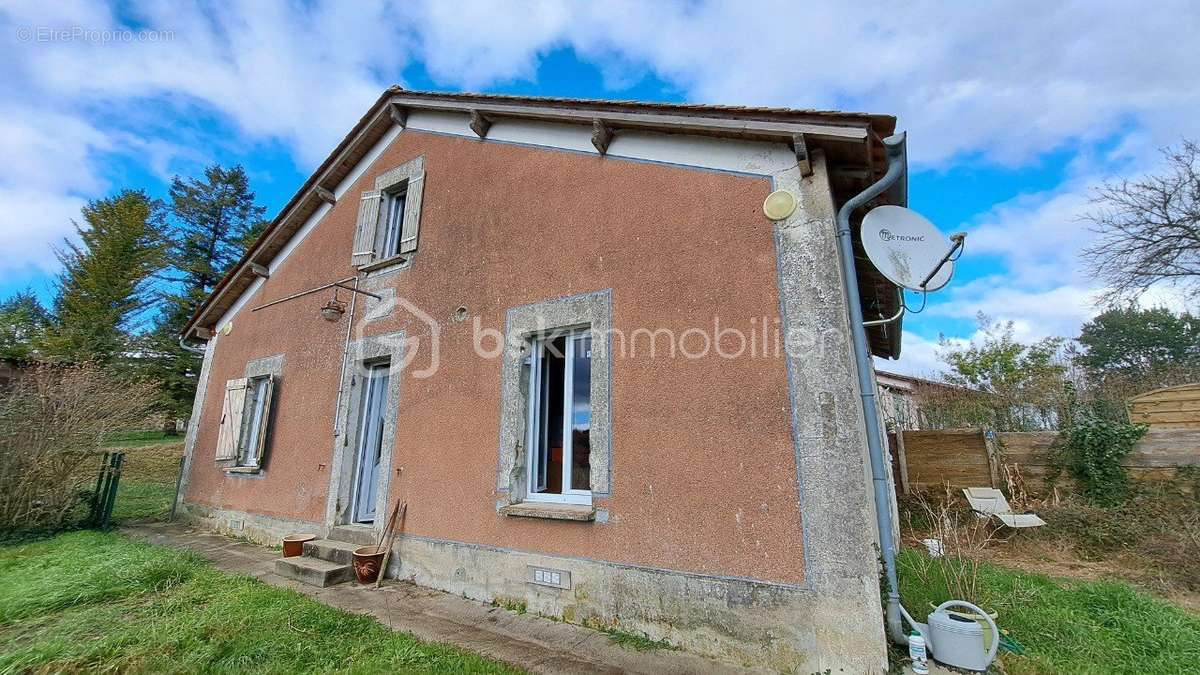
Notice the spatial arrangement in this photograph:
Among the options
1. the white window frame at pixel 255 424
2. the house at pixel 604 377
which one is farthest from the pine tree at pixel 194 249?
the house at pixel 604 377

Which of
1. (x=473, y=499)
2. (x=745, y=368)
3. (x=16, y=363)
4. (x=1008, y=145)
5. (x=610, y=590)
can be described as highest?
(x=1008, y=145)

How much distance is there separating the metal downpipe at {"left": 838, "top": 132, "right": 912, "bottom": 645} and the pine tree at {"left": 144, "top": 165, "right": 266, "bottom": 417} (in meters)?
25.8

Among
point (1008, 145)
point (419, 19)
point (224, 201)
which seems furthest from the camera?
point (224, 201)

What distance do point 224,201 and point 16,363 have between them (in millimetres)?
16630

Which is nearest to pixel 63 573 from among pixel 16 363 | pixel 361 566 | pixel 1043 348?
pixel 361 566

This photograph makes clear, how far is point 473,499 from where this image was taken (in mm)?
4766

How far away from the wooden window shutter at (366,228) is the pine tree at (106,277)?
19.7 m

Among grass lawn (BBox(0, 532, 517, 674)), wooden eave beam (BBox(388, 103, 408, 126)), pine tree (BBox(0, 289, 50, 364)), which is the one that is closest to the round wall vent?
grass lawn (BBox(0, 532, 517, 674))

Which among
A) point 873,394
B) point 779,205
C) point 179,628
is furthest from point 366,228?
point 873,394

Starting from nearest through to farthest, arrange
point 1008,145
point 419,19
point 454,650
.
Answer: point 454,650
point 419,19
point 1008,145

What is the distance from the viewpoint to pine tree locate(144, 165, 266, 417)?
68.1 ft

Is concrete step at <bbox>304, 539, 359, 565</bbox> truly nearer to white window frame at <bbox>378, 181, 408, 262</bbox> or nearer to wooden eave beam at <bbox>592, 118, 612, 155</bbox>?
white window frame at <bbox>378, 181, 408, 262</bbox>

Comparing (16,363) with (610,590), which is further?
(16,363)

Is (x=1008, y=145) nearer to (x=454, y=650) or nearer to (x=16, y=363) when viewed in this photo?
(x=454, y=650)
